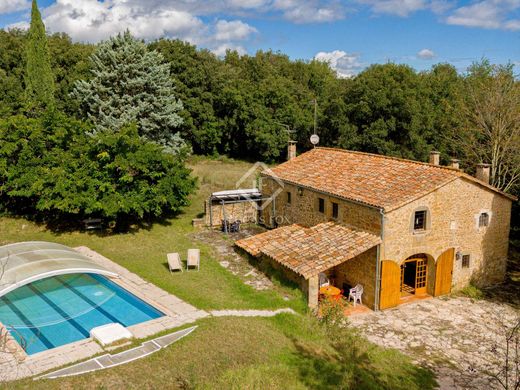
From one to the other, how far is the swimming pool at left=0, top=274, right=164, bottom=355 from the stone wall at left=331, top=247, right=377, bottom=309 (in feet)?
29.8

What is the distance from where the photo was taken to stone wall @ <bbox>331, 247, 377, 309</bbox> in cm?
1948

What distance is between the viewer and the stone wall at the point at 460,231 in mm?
19391

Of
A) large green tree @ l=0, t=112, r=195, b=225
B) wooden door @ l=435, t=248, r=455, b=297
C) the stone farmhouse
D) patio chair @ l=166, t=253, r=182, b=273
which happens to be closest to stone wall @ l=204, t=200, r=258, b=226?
large green tree @ l=0, t=112, r=195, b=225

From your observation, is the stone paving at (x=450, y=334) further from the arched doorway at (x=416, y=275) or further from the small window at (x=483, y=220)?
the small window at (x=483, y=220)

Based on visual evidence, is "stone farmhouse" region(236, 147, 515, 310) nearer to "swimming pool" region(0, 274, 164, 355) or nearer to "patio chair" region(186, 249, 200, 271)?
"patio chair" region(186, 249, 200, 271)

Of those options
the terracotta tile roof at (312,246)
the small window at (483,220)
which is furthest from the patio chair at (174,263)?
the small window at (483,220)

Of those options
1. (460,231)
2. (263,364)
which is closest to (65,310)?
(263,364)

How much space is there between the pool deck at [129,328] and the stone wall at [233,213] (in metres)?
8.28

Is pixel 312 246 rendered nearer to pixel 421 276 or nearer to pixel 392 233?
pixel 392 233

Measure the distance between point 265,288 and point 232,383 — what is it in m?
8.00

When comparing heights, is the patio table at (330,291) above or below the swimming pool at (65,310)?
below

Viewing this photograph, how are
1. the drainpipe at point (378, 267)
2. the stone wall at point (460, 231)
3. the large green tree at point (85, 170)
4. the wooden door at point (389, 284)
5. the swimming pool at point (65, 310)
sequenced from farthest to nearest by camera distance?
the large green tree at point (85, 170) < the stone wall at point (460, 231) < the wooden door at point (389, 284) < the drainpipe at point (378, 267) < the swimming pool at point (65, 310)

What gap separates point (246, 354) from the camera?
1347 centimetres

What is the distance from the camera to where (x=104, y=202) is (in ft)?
79.7
